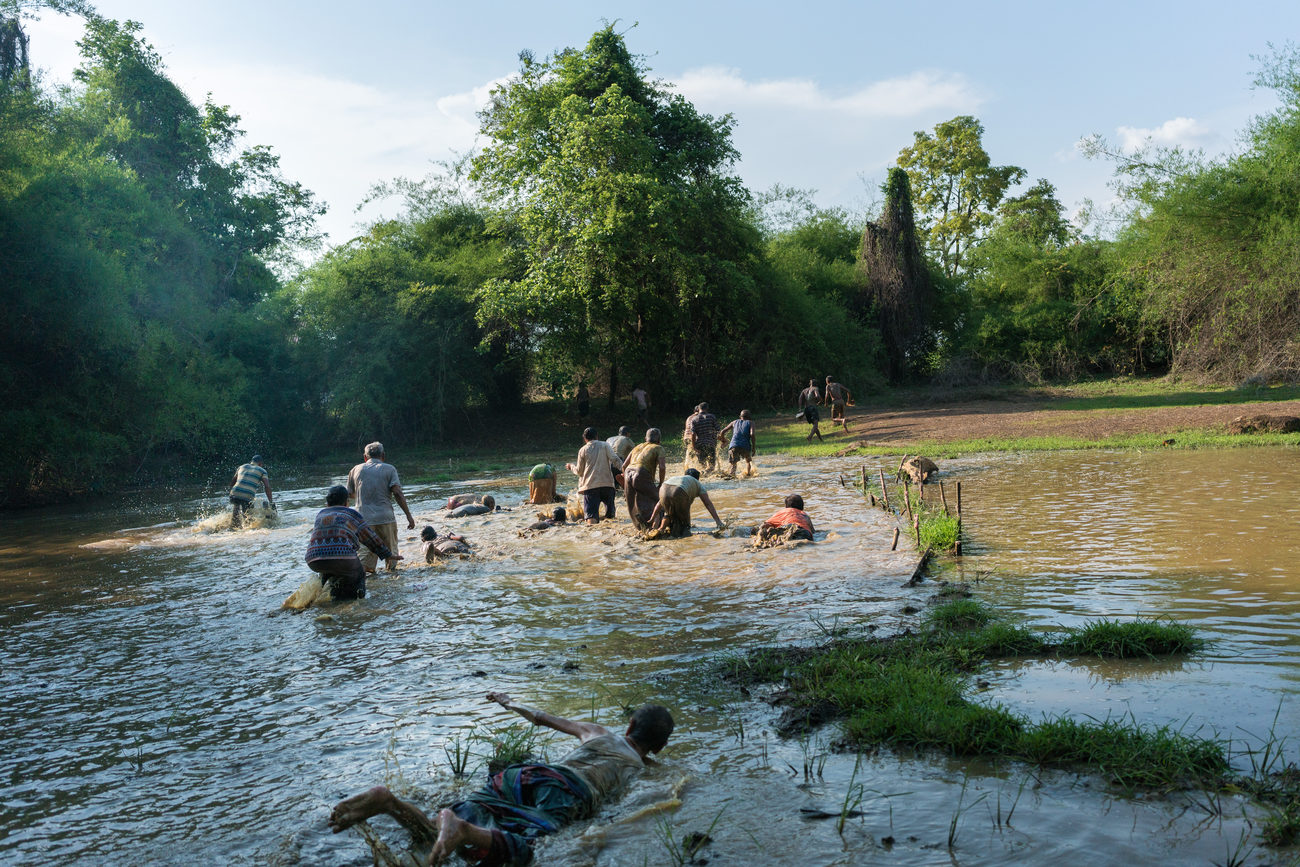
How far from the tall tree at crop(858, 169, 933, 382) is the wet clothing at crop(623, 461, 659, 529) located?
2525 centimetres

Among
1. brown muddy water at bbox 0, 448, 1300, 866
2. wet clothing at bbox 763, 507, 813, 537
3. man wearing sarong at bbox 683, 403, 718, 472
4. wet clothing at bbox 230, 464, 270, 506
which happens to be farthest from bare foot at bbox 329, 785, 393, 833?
man wearing sarong at bbox 683, 403, 718, 472

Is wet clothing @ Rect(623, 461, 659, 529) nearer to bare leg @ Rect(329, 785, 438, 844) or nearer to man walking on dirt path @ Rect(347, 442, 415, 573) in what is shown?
man walking on dirt path @ Rect(347, 442, 415, 573)

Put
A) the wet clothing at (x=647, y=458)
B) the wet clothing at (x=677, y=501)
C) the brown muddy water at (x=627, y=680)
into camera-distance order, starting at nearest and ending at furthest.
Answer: the brown muddy water at (x=627, y=680) → the wet clothing at (x=677, y=501) → the wet clothing at (x=647, y=458)

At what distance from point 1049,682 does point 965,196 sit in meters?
43.8

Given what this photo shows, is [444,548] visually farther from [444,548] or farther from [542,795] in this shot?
[542,795]

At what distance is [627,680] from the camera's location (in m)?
6.36

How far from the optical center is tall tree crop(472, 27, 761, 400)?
29.4 m

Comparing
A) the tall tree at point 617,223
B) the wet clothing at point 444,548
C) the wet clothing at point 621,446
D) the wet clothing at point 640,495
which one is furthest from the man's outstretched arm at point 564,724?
the tall tree at point 617,223

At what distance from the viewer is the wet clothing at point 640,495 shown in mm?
12938

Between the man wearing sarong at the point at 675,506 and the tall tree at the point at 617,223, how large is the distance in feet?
58.2

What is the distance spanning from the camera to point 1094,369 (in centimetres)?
3462

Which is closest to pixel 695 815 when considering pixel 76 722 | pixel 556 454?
pixel 76 722

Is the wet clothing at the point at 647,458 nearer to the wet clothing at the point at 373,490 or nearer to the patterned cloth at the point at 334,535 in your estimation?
the wet clothing at the point at 373,490

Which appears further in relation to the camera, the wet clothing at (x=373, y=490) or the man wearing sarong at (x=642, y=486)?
the man wearing sarong at (x=642, y=486)
